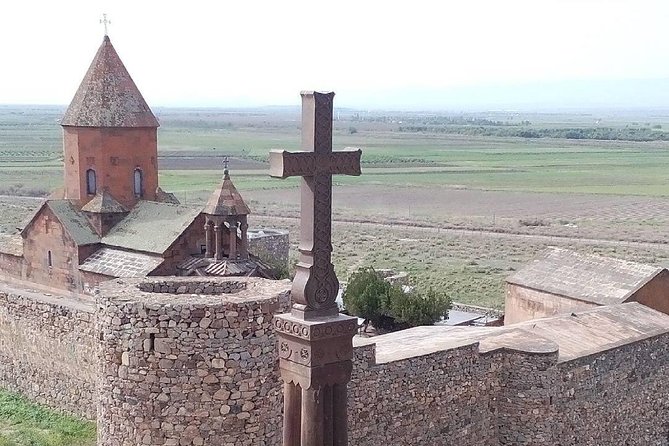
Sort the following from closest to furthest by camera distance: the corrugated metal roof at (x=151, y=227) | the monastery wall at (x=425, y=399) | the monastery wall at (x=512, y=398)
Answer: the monastery wall at (x=425, y=399)
the monastery wall at (x=512, y=398)
the corrugated metal roof at (x=151, y=227)

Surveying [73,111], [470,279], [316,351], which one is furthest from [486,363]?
[470,279]

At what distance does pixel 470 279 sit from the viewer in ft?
94.9

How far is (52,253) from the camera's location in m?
19.2

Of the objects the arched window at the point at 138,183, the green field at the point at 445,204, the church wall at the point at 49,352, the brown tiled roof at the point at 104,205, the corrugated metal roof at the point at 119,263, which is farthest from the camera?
the green field at the point at 445,204

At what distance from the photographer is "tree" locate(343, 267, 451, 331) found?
61.4ft

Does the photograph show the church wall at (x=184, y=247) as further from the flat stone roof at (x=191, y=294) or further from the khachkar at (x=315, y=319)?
A: the khachkar at (x=315, y=319)

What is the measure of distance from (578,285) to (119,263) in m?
9.47

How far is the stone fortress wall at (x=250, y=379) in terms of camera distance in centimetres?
774

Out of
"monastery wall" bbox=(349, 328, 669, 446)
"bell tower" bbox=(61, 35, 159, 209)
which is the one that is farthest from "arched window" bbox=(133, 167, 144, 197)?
"monastery wall" bbox=(349, 328, 669, 446)

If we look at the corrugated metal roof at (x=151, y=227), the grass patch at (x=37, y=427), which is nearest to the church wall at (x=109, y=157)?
the corrugated metal roof at (x=151, y=227)

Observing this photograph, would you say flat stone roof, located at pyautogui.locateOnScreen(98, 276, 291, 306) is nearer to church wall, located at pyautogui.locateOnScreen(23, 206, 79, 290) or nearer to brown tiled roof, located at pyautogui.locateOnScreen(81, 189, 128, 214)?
church wall, located at pyautogui.locateOnScreen(23, 206, 79, 290)

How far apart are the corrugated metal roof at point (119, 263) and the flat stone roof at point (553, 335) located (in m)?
6.85

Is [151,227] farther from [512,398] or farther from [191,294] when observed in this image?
[191,294]

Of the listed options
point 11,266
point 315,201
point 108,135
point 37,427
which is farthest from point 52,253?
point 315,201
